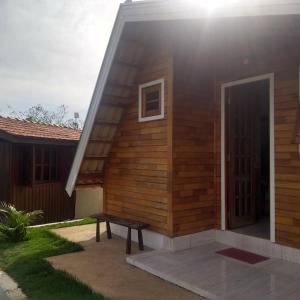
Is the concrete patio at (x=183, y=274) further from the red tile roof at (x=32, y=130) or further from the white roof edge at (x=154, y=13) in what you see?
the red tile roof at (x=32, y=130)

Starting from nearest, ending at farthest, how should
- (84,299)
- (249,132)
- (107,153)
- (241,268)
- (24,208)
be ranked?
(84,299) < (241,268) < (249,132) < (107,153) < (24,208)

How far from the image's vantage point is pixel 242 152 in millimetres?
5883

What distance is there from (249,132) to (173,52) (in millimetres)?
2116

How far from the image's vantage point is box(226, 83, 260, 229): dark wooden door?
5590 millimetres

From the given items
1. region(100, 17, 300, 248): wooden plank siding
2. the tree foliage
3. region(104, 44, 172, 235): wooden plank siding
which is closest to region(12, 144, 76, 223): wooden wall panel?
the tree foliage

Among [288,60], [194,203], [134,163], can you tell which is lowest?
[194,203]

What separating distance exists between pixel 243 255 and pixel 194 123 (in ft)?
7.22

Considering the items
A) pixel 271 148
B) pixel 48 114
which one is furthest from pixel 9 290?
pixel 48 114

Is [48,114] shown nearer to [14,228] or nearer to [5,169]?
[5,169]

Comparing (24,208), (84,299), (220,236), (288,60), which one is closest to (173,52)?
(288,60)

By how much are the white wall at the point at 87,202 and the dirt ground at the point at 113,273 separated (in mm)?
4046

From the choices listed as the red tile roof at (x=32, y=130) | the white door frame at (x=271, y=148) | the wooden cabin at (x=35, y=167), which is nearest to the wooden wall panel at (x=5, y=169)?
the wooden cabin at (x=35, y=167)

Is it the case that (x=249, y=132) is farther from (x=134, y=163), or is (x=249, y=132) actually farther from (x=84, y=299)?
(x=84, y=299)

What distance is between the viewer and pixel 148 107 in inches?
228
